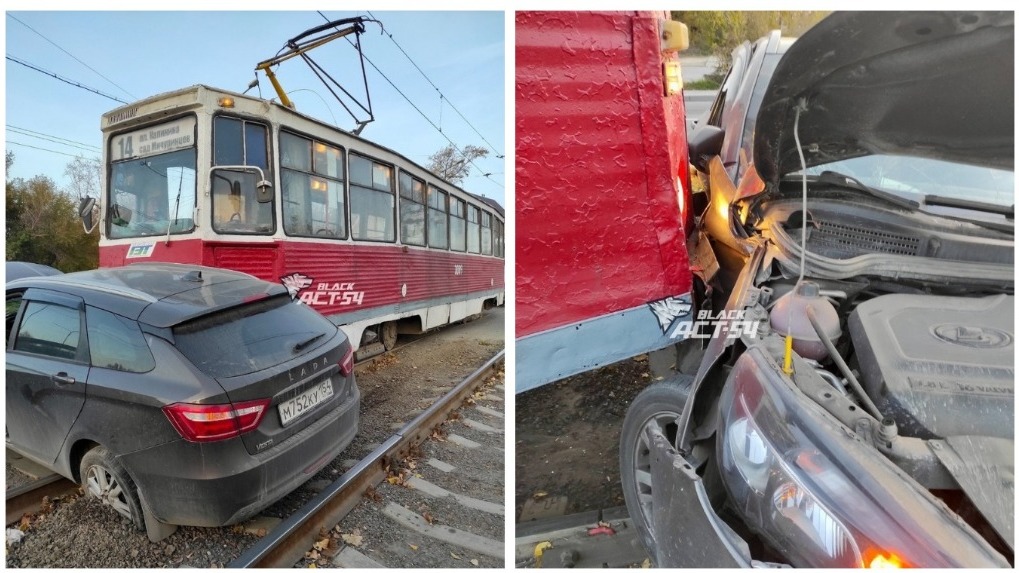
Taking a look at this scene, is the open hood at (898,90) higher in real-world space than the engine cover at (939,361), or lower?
higher

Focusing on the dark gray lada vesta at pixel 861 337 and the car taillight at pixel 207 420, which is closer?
the dark gray lada vesta at pixel 861 337

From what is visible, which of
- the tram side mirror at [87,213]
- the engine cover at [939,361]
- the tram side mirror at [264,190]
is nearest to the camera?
the engine cover at [939,361]

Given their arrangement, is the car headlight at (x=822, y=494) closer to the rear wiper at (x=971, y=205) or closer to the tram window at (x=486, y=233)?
the rear wiper at (x=971, y=205)

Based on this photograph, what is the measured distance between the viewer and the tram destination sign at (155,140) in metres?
3.63

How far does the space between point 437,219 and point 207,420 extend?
468 centimetres

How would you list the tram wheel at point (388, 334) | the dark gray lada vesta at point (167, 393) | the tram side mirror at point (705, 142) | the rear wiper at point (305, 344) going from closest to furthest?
the dark gray lada vesta at point (167, 393) < the rear wiper at point (305, 344) < the tram side mirror at point (705, 142) < the tram wheel at point (388, 334)

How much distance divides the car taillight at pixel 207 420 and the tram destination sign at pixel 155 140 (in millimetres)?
2476

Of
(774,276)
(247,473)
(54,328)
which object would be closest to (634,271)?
(774,276)

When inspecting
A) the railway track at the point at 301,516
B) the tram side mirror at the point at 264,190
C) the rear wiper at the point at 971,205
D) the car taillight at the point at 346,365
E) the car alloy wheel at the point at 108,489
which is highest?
the tram side mirror at the point at 264,190

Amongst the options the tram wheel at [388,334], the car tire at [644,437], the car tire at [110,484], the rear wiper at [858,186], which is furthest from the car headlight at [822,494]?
the tram wheel at [388,334]

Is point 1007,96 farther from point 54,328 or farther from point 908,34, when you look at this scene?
point 54,328

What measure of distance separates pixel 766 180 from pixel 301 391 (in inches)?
101

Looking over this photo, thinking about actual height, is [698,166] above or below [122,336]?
above

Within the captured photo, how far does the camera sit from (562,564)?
2170 mm
